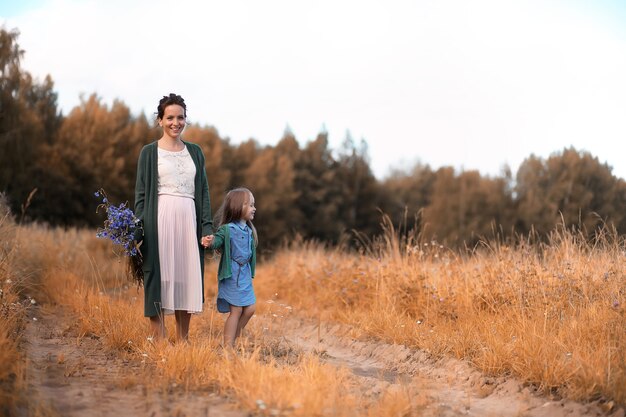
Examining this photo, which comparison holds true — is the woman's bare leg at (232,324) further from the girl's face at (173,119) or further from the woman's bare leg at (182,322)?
the girl's face at (173,119)

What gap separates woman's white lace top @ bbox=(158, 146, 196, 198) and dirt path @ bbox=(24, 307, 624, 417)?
146 centimetres

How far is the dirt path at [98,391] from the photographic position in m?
3.83

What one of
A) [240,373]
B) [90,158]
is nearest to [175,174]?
[240,373]

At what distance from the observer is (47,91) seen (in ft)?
98.4

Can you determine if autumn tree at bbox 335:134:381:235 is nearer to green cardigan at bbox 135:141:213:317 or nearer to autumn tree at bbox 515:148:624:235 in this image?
autumn tree at bbox 515:148:624:235

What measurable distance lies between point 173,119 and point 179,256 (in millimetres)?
1174

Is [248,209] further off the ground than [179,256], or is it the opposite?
[248,209]

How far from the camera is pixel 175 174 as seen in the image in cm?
534

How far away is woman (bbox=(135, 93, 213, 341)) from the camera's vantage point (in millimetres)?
5297

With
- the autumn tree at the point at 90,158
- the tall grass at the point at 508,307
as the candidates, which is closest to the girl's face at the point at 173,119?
the tall grass at the point at 508,307

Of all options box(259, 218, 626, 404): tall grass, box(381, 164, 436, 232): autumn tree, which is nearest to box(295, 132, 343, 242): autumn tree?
box(381, 164, 436, 232): autumn tree

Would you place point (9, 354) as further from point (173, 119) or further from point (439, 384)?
point (439, 384)

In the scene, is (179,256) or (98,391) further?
(179,256)

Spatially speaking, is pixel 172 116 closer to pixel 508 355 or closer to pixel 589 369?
pixel 508 355
